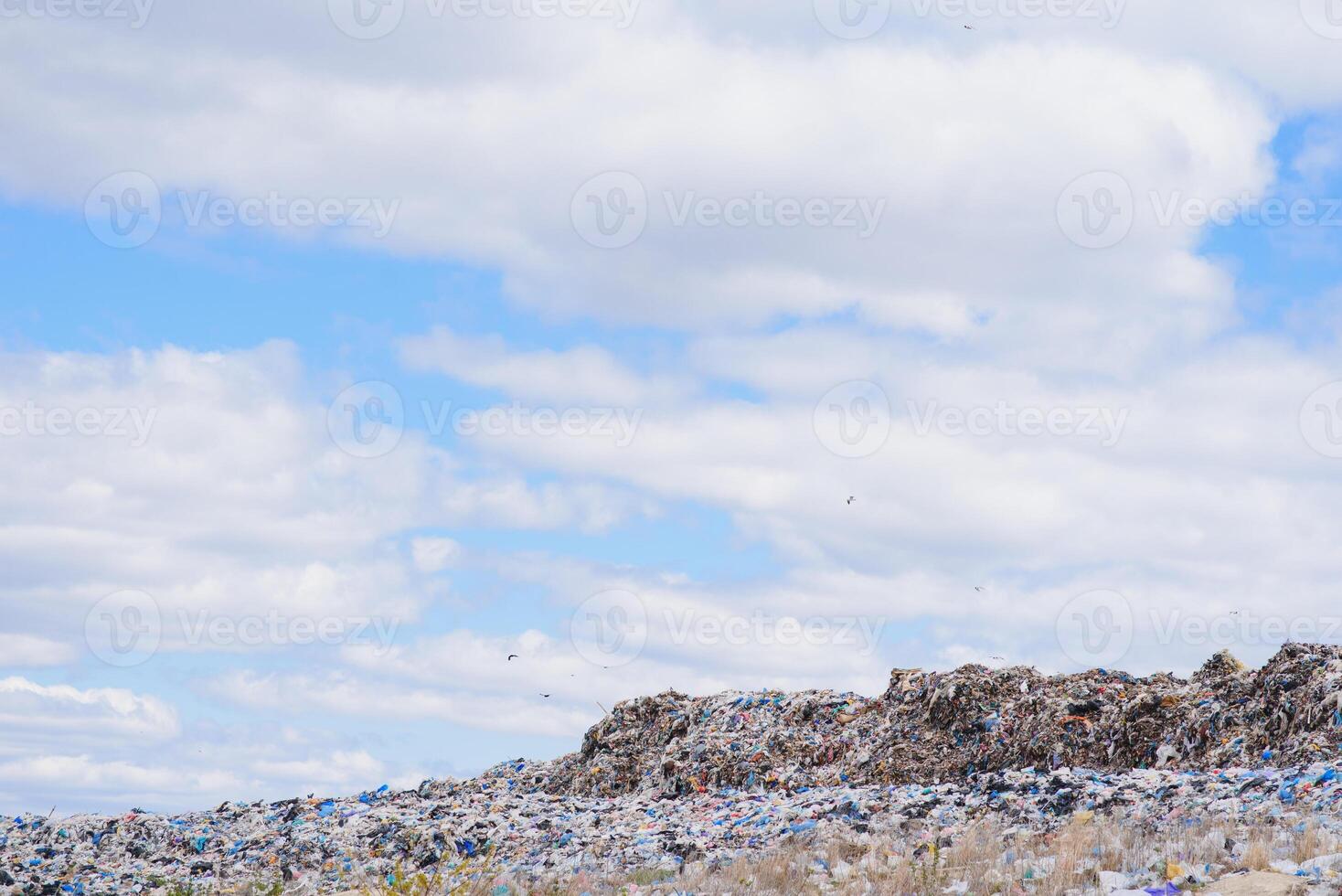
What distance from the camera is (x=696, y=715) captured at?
2142 cm

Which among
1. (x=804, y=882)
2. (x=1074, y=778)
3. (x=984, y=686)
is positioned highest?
(x=984, y=686)

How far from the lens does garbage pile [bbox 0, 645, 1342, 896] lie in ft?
40.5

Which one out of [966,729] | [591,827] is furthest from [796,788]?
[591,827]

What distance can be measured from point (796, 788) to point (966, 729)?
2.86 meters

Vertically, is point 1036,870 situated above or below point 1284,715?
below

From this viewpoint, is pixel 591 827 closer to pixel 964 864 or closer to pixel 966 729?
pixel 964 864

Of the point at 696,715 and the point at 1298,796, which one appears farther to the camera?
the point at 696,715

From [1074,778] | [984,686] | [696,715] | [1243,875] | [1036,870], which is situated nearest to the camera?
[1243,875]

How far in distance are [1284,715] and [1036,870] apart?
28.0 ft

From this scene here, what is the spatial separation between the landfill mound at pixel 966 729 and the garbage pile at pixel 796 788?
34 millimetres

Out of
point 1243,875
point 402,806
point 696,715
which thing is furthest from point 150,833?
point 1243,875

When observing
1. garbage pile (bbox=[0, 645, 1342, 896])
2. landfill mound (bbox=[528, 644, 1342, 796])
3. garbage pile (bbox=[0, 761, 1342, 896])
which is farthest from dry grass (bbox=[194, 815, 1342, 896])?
landfill mound (bbox=[528, 644, 1342, 796])

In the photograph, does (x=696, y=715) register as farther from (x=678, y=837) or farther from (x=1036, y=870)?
(x=1036, y=870)

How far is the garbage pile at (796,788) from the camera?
12.3m
